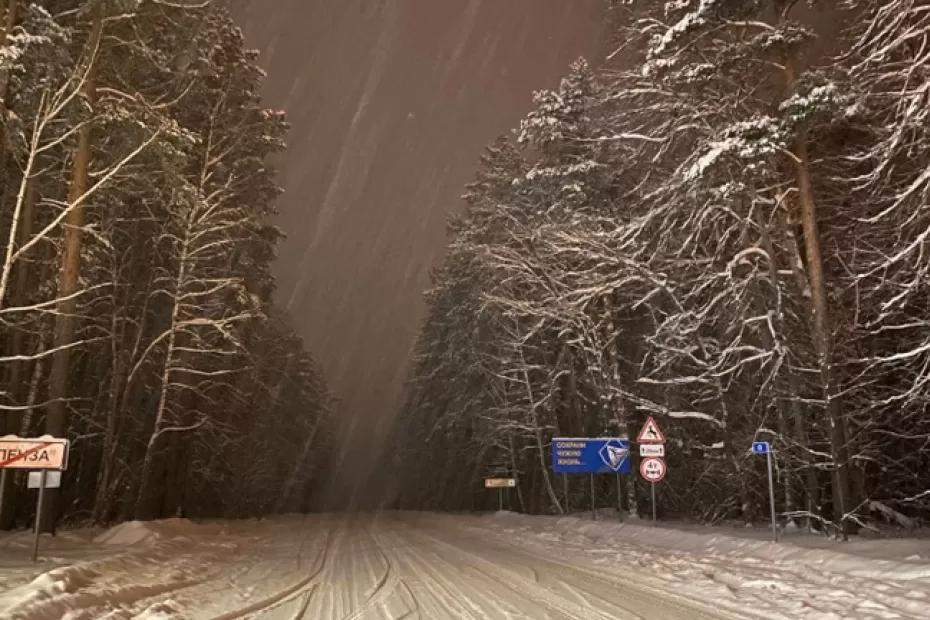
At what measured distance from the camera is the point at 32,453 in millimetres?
11500

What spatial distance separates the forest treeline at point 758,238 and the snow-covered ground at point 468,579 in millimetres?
3214

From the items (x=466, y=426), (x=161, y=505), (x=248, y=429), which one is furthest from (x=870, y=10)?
(x=248, y=429)

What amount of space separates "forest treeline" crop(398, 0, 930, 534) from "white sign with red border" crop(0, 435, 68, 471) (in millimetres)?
12687

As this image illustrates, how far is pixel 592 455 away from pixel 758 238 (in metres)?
8.86

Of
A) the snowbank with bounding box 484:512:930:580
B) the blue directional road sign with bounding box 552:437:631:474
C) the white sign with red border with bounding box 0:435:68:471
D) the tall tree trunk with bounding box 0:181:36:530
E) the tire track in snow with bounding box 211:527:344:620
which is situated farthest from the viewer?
the blue directional road sign with bounding box 552:437:631:474

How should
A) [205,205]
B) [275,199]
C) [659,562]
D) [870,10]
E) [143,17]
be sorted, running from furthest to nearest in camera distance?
[275,199]
[205,205]
[143,17]
[870,10]
[659,562]

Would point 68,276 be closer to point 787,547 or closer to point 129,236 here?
point 129,236

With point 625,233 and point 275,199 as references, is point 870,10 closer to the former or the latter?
point 625,233

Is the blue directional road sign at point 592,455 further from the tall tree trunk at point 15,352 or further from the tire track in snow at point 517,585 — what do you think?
the tall tree trunk at point 15,352

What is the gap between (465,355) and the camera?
4144 cm

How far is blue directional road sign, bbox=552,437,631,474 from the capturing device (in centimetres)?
2378

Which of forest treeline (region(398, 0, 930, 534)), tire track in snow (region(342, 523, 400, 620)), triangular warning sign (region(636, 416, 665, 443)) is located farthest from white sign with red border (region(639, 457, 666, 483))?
tire track in snow (region(342, 523, 400, 620))

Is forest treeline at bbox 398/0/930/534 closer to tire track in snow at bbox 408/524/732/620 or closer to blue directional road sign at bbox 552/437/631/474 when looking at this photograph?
blue directional road sign at bbox 552/437/631/474

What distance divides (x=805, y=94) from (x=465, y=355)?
91.9 feet
